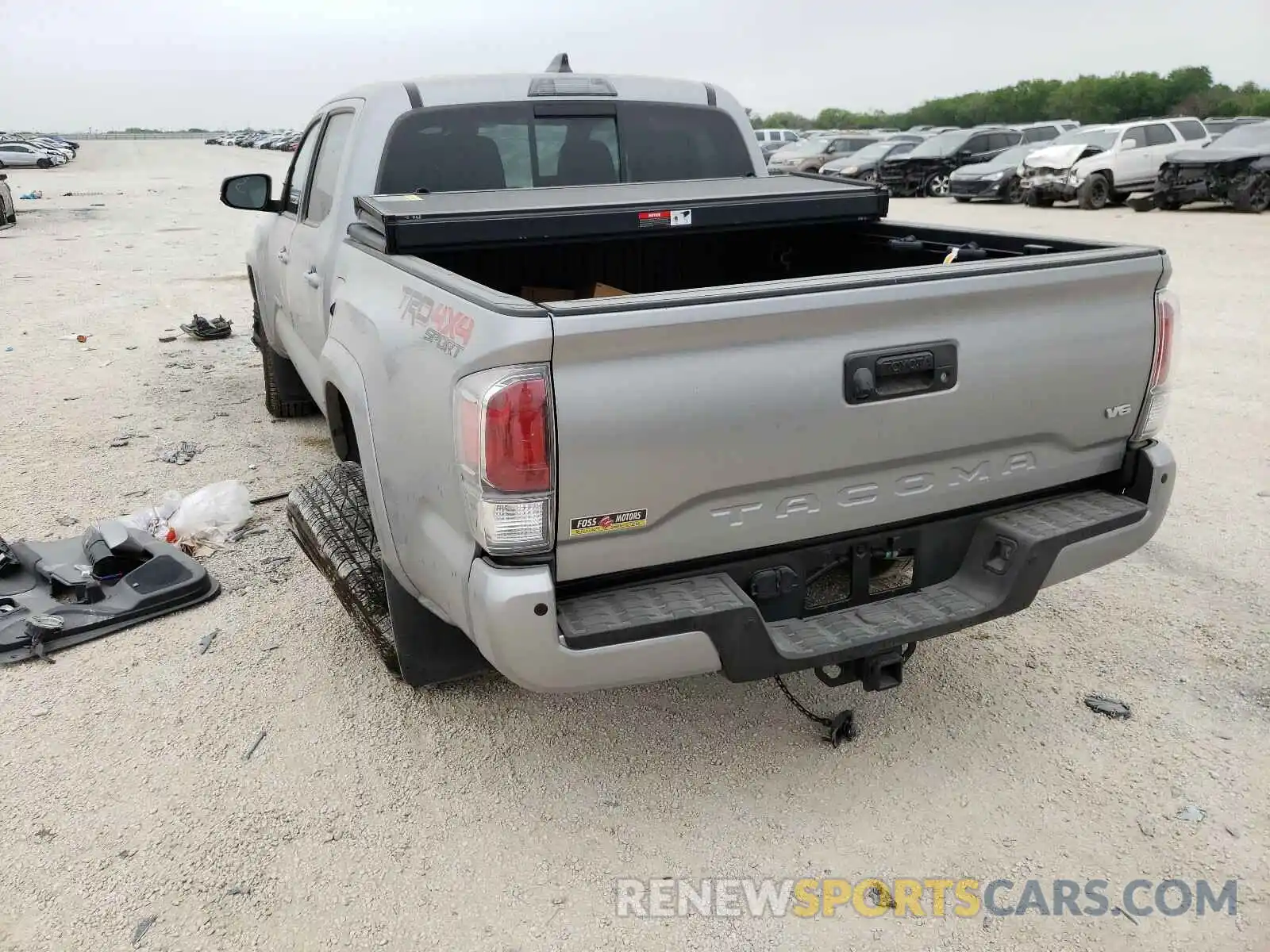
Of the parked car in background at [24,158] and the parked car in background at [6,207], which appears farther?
the parked car in background at [24,158]

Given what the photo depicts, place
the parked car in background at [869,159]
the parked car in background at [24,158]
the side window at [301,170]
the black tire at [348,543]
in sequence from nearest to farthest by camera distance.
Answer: the black tire at [348,543] < the side window at [301,170] < the parked car in background at [869,159] < the parked car in background at [24,158]

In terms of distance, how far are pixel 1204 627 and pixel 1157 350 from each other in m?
1.41

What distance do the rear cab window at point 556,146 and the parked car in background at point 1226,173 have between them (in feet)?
55.7

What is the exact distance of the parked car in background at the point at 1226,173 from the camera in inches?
702

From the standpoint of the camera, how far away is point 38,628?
3.79 metres

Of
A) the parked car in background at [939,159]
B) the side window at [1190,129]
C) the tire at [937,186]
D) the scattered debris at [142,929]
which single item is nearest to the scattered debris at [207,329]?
the scattered debris at [142,929]

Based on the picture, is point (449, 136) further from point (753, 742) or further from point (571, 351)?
point (753, 742)

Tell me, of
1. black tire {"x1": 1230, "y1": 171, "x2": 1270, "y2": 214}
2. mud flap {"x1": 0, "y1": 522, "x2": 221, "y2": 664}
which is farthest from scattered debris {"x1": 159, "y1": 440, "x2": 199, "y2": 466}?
black tire {"x1": 1230, "y1": 171, "x2": 1270, "y2": 214}

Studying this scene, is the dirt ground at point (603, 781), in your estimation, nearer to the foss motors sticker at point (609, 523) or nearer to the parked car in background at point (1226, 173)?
the foss motors sticker at point (609, 523)

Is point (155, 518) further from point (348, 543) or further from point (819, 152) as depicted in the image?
point (819, 152)

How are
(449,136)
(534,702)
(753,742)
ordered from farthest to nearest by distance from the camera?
(449,136), (534,702), (753,742)

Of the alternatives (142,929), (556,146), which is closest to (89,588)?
(142,929)

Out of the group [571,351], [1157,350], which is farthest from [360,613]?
[1157,350]

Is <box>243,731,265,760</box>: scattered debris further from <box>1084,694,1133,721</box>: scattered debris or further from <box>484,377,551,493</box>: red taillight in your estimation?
<box>1084,694,1133,721</box>: scattered debris
